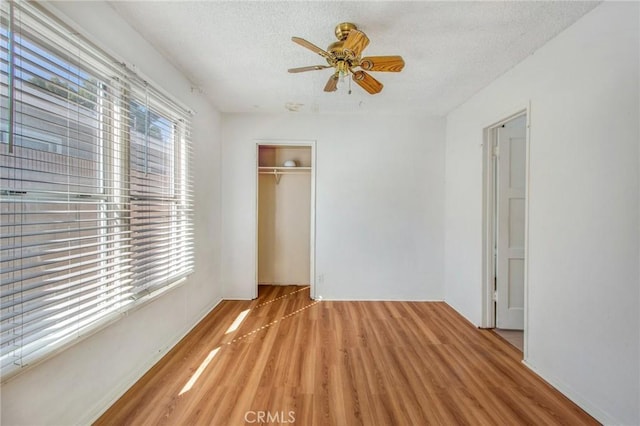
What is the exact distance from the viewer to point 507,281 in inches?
104

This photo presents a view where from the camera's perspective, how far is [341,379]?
72.7 inches

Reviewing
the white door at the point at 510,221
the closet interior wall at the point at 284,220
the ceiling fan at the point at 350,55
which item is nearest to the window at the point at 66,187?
the ceiling fan at the point at 350,55

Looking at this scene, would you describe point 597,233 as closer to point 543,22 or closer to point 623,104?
point 623,104

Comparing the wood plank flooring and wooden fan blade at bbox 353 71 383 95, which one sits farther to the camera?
wooden fan blade at bbox 353 71 383 95

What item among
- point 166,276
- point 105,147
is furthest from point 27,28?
point 166,276

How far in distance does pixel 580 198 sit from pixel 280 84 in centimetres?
256

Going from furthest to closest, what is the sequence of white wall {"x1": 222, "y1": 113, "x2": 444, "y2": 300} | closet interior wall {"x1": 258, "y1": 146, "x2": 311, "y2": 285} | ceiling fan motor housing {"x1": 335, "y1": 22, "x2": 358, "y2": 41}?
closet interior wall {"x1": 258, "y1": 146, "x2": 311, "y2": 285}, white wall {"x1": 222, "y1": 113, "x2": 444, "y2": 300}, ceiling fan motor housing {"x1": 335, "y1": 22, "x2": 358, "y2": 41}

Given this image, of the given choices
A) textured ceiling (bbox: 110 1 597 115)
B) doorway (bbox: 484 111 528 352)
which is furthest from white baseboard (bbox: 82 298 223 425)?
doorway (bbox: 484 111 528 352)

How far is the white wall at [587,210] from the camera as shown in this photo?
139 cm

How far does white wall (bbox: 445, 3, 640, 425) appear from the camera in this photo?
139cm

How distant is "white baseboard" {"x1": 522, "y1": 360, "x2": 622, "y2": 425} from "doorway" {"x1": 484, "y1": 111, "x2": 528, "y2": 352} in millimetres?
780

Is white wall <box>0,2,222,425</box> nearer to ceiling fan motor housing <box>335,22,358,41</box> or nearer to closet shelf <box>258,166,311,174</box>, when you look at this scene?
closet shelf <box>258,166,311,174</box>

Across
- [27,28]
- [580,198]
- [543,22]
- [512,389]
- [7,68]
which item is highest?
[543,22]

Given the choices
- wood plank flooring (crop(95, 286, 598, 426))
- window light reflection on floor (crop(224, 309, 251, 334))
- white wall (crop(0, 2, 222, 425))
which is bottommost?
wood plank flooring (crop(95, 286, 598, 426))
